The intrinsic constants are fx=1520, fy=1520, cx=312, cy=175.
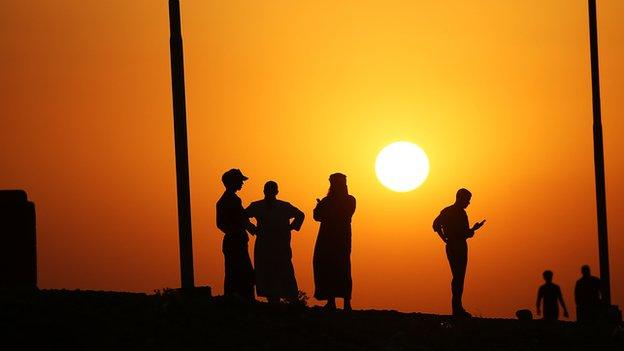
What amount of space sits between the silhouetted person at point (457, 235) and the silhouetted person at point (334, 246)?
5.03ft

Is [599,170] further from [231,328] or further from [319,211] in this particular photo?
[231,328]

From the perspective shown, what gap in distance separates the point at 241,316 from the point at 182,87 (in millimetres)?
3889

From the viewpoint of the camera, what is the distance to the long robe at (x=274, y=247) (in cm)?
2228

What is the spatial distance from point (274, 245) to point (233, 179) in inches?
51.9

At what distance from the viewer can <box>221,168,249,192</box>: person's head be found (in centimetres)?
2181

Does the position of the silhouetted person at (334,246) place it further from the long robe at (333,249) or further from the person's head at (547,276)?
the person's head at (547,276)

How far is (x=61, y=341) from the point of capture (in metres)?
16.0

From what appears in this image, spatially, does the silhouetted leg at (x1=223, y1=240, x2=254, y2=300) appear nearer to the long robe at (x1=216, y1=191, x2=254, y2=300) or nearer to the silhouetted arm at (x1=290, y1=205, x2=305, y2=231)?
the long robe at (x1=216, y1=191, x2=254, y2=300)

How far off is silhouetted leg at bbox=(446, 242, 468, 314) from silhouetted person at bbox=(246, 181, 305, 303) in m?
2.62

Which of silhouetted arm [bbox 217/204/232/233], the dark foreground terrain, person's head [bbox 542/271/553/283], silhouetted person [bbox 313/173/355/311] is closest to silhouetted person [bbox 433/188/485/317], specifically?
silhouetted person [bbox 313/173/355/311]

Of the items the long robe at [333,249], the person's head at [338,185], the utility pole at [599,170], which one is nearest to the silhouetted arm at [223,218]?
the long robe at [333,249]

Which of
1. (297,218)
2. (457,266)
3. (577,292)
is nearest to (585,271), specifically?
(577,292)

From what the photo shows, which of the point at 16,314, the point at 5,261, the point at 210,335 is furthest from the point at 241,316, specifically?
the point at 5,261

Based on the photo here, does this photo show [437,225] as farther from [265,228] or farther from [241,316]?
[241,316]
